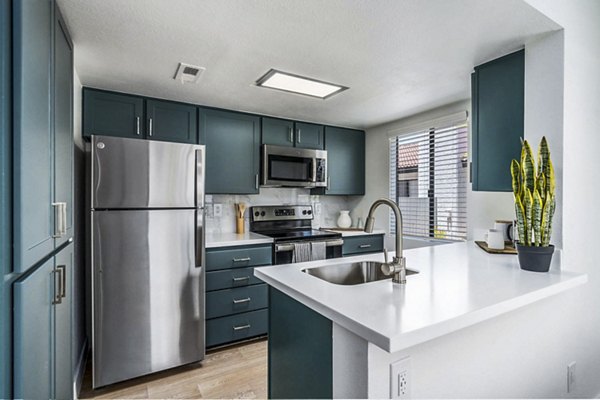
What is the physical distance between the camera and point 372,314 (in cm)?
95

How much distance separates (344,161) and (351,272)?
7.43 feet

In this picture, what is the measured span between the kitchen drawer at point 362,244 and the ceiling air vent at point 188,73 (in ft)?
6.99

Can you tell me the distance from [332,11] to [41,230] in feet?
4.84

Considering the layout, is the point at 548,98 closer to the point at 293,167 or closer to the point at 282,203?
the point at 293,167

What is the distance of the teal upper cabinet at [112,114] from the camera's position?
2352 millimetres

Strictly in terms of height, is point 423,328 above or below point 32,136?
below

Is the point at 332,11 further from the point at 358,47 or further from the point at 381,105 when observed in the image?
the point at 381,105

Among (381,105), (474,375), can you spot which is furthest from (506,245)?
(381,105)

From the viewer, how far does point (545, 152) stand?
4.97 feet

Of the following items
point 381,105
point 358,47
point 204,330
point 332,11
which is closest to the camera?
point 332,11

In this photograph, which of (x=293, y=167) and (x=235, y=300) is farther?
(x=293, y=167)

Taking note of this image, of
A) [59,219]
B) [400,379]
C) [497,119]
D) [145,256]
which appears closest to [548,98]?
[497,119]

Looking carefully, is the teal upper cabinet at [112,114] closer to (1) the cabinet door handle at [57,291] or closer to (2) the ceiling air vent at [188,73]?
(2) the ceiling air vent at [188,73]

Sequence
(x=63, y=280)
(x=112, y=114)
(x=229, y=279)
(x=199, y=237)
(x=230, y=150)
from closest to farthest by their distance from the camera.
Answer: (x=63, y=280), (x=199, y=237), (x=112, y=114), (x=229, y=279), (x=230, y=150)
